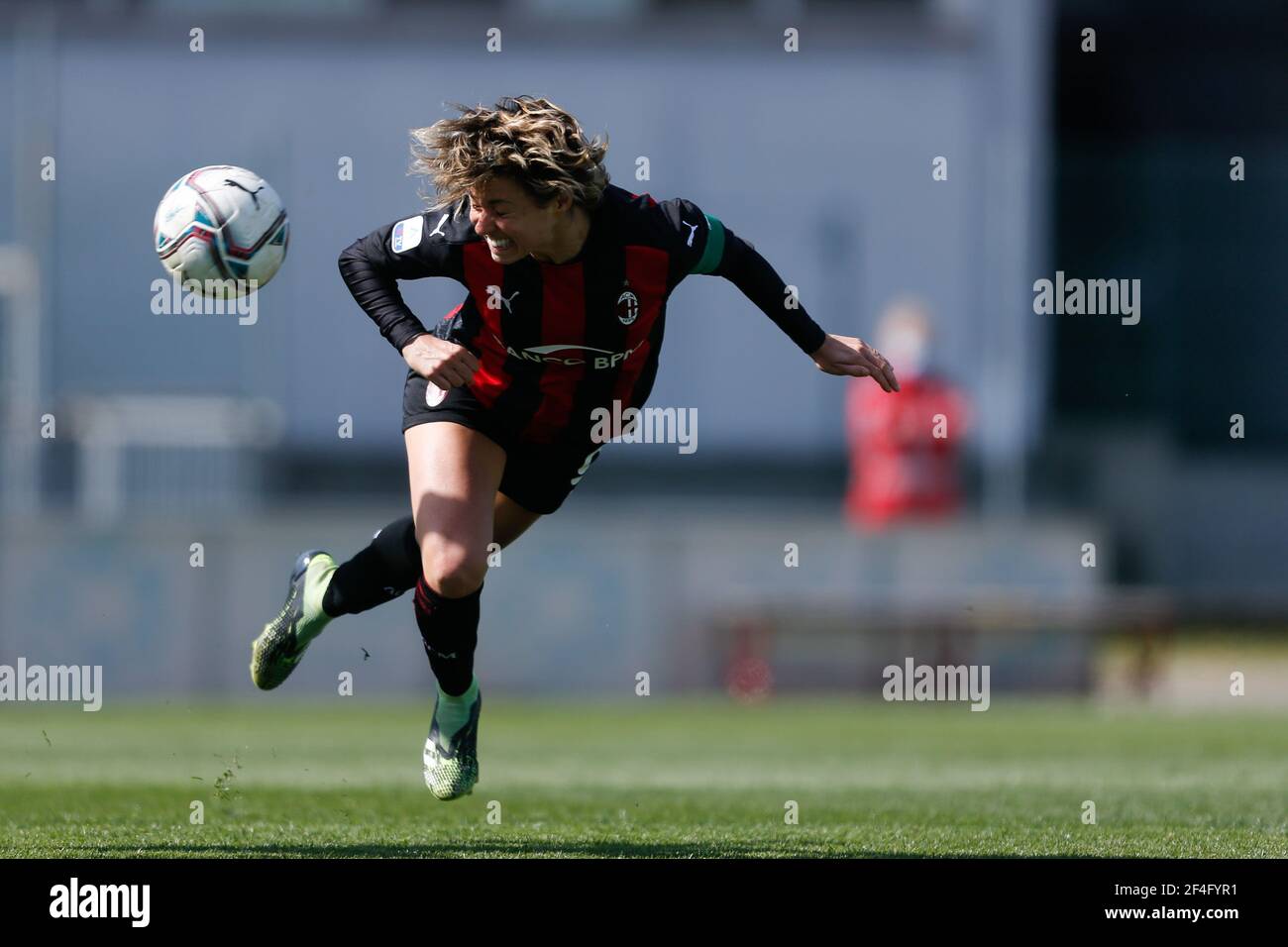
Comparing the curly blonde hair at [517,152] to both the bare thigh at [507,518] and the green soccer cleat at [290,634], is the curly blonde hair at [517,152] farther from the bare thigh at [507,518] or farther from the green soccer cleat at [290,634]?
the green soccer cleat at [290,634]

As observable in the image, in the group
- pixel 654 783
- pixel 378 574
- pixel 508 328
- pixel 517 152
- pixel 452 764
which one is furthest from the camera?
pixel 654 783

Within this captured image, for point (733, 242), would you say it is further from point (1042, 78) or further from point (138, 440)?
point (1042, 78)

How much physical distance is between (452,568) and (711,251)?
4.07ft

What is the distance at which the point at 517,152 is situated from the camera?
5.76 metres

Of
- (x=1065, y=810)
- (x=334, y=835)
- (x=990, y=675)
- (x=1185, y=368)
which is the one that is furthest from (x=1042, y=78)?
(x=334, y=835)

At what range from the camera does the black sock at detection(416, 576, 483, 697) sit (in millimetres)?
6348

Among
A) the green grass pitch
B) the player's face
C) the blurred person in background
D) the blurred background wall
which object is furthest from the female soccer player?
the blurred background wall

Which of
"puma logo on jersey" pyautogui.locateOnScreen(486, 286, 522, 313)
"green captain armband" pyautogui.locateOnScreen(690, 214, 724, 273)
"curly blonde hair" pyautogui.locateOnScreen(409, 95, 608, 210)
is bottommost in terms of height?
"puma logo on jersey" pyautogui.locateOnScreen(486, 286, 522, 313)

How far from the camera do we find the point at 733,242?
20.9ft

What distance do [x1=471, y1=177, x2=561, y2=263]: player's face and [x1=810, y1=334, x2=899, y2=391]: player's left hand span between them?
99 centimetres

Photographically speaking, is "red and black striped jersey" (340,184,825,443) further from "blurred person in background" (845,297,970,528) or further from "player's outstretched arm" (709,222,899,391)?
"blurred person in background" (845,297,970,528)

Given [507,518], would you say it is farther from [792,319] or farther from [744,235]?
[744,235]

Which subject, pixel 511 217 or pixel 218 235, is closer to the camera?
pixel 511 217

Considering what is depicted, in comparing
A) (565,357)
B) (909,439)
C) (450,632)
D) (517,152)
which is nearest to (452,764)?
(450,632)
